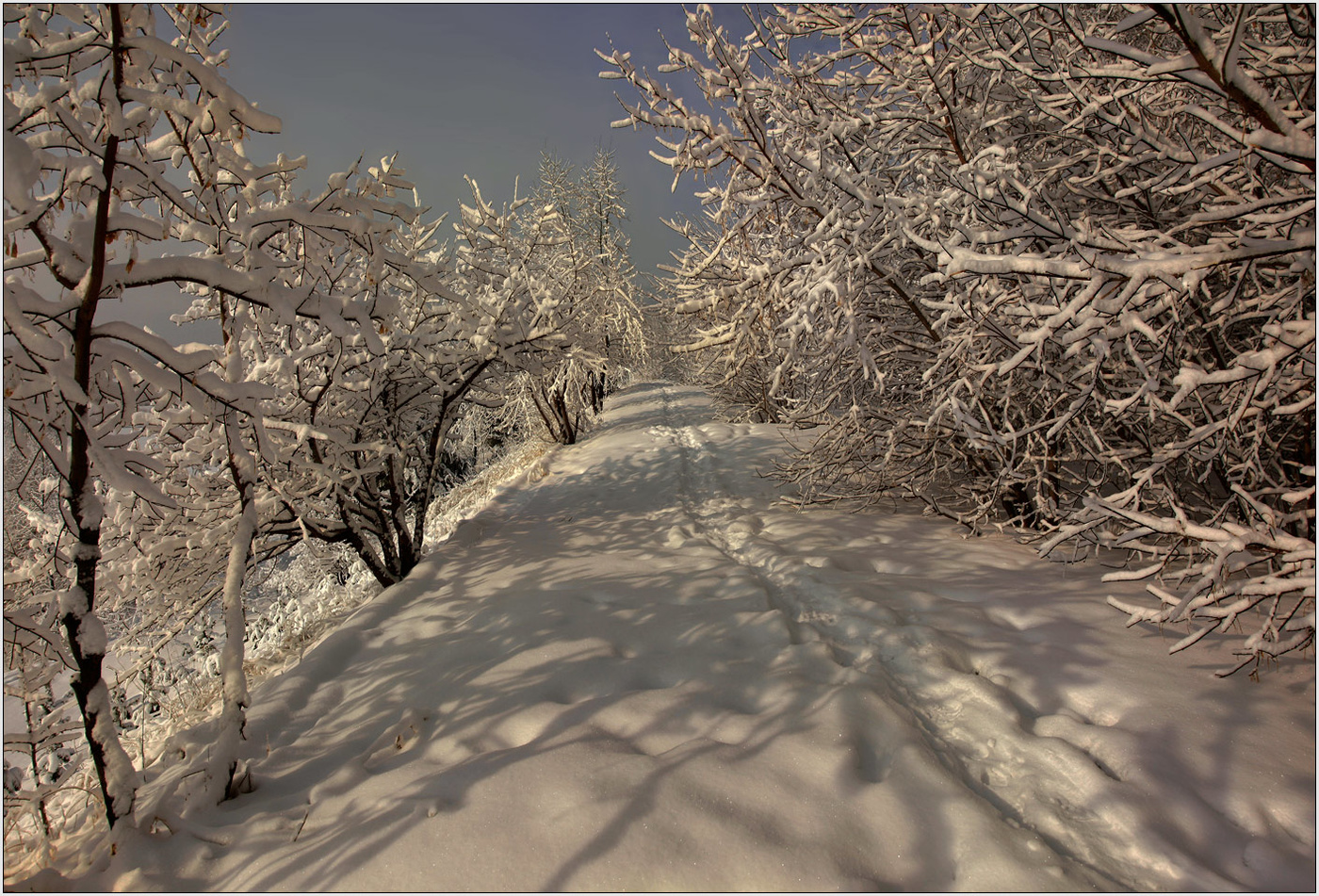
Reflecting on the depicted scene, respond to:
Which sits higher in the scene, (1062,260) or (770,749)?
(1062,260)

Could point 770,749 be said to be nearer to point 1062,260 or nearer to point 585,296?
point 1062,260

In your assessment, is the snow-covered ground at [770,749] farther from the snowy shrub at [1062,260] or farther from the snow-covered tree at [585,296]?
the snow-covered tree at [585,296]

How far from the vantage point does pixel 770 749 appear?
2443mm

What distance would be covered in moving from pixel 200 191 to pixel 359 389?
2632 millimetres

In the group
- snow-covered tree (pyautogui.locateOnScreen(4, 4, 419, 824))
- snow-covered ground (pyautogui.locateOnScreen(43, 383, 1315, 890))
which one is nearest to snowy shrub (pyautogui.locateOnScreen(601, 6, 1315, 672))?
snow-covered ground (pyautogui.locateOnScreen(43, 383, 1315, 890))

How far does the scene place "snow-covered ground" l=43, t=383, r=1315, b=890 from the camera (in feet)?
6.41

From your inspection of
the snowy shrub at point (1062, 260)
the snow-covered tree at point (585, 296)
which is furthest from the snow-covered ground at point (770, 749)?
the snow-covered tree at point (585, 296)

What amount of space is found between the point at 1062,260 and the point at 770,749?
2253 mm

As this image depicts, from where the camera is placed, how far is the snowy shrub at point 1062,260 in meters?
2.01

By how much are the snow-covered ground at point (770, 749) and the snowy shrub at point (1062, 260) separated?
548 mm

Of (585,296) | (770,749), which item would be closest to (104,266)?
(770,749)

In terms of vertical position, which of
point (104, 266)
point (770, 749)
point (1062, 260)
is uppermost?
point (104, 266)

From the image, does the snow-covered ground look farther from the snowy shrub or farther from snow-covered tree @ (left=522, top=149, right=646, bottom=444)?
snow-covered tree @ (left=522, top=149, right=646, bottom=444)

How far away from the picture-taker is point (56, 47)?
6.51 feet
